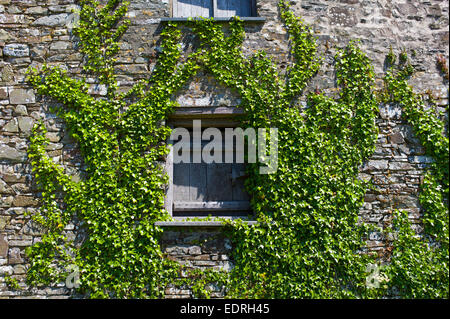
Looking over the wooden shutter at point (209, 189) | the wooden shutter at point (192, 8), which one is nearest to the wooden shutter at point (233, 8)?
the wooden shutter at point (192, 8)

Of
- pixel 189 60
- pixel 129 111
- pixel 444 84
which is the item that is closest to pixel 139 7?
pixel 189 60

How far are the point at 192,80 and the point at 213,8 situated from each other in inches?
44.3

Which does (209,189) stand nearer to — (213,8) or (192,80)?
(192,80)

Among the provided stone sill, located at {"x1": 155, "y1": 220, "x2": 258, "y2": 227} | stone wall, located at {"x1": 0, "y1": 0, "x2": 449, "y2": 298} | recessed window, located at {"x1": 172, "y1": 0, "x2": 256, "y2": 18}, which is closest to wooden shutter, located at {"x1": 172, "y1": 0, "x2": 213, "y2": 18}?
recessed window, located at {"x1": 172, "y1": 0, "x2": 256, "y2": 18}

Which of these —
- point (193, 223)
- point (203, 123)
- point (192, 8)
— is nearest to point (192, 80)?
point (203, 123)

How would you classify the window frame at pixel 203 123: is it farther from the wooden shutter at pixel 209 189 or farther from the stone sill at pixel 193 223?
the stone sill at pixel 193 223

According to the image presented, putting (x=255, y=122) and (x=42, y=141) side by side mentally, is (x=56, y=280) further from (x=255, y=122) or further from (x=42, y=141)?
(x=255, y=122)

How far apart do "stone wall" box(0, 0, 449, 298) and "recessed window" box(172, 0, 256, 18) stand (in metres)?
0.26

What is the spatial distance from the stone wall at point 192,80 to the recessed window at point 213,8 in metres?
0.26

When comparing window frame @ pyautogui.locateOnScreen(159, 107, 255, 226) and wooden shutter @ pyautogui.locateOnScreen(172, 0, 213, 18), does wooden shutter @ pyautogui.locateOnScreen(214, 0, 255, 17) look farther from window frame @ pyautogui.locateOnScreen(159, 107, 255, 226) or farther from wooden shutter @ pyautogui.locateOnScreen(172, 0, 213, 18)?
window frame @ pyautogui.locateOnScreen(159, 107, 255, 226)

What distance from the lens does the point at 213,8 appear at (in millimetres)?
5066

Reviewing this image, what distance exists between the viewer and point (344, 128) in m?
4.63

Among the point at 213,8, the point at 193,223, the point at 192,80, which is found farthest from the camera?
the point at 213,8

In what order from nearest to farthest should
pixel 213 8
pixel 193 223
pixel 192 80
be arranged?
pixel 193 223 → pixel 192 80 → pixel 213 8
